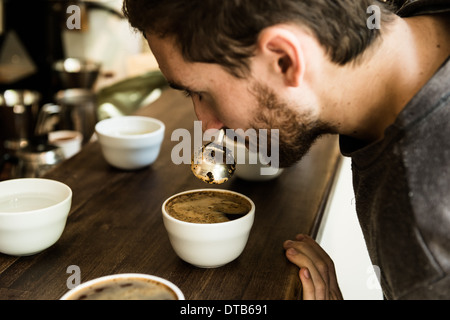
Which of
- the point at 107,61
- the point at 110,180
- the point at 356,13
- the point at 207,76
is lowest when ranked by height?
the point at 107,61

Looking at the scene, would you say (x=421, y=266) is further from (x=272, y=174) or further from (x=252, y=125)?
(x=272, y=174)

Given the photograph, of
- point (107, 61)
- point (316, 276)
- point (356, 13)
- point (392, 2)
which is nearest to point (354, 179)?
point (316, 276)

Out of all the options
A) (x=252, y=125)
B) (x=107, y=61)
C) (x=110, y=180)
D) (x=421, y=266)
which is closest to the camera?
(x=421, y=266)

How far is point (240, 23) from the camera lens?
0.94 meters

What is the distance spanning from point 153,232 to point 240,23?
51 centimetres

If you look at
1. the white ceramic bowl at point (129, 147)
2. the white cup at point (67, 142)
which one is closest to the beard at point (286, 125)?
the white ceramic bowl at point (129, 147)

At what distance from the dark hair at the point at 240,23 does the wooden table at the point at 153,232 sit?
16.0 inches

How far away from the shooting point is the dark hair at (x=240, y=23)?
0.93 meters

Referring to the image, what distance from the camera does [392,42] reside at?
3.38 ft

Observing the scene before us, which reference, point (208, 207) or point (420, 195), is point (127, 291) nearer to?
point (208, 207)

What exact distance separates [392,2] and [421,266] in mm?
841

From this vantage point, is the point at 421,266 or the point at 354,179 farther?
the point at 354,179

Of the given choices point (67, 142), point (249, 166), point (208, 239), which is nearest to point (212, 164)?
point (249, 166)

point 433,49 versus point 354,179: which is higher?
point 433,49
